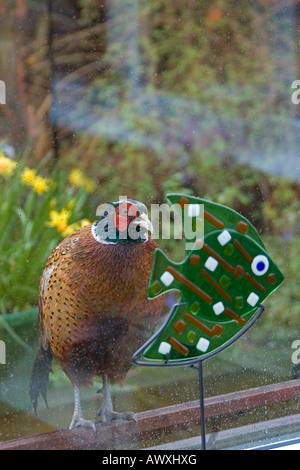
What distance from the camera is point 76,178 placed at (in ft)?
4.86

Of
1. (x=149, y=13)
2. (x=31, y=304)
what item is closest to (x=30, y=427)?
(x=31, y=304)

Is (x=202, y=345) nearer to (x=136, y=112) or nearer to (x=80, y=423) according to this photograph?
(x=80, y=423)

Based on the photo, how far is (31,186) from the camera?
4.88ft

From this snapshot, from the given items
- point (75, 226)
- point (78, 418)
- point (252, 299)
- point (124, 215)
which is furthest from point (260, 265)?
Answer: point (78, 418)

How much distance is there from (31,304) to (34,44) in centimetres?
56

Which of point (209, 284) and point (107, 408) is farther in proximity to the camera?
point (107, 408)

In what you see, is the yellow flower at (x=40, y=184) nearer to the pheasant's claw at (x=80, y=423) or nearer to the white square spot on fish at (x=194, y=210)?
the white square spot on fish at (x=194, y=210)

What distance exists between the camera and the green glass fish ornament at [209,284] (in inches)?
54.1

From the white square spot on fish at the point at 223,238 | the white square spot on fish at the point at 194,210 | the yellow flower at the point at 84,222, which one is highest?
the white square spot on fish at the point at 194,210

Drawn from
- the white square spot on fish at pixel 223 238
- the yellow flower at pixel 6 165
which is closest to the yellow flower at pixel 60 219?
the yellow flower at pixel 6 165

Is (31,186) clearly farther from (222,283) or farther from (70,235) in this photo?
(222,283)

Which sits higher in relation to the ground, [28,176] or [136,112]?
[136,112]

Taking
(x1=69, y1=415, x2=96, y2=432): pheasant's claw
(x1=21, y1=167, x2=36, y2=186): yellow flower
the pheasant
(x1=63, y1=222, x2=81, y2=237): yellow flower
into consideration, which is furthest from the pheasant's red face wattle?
(x1=69, y1=415, x2=96, y2=432): pheasant's claw

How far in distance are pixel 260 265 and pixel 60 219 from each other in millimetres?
453
